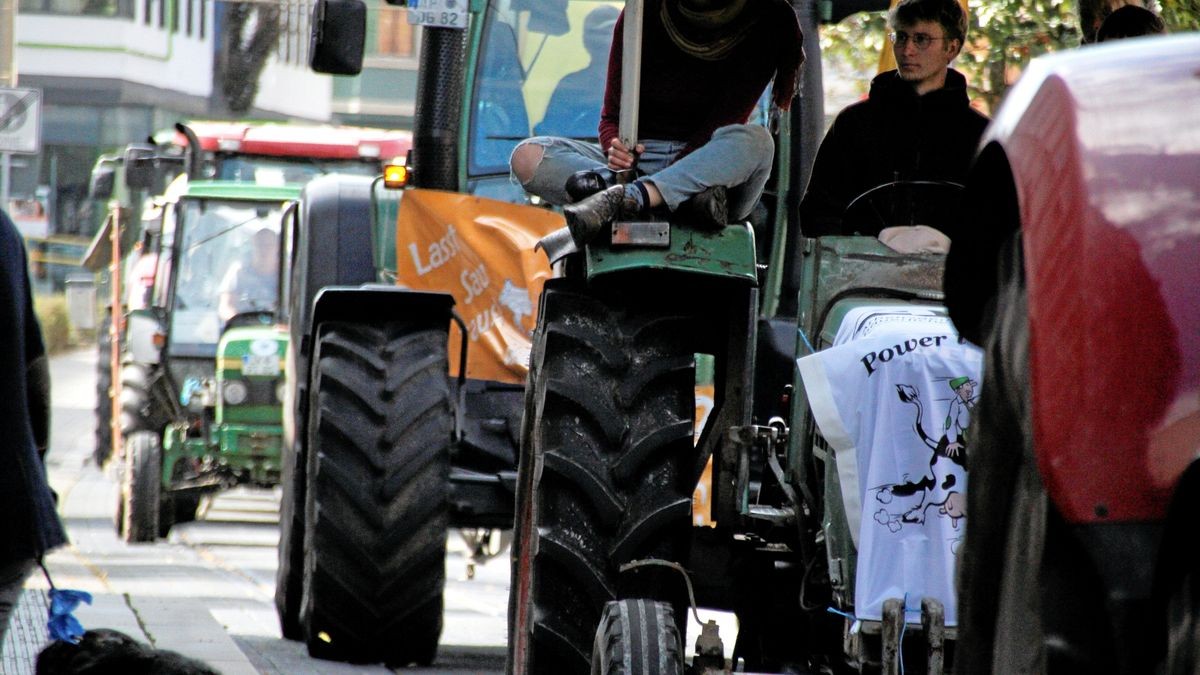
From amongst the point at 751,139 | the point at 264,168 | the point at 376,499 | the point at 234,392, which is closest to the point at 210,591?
the point at 376,499

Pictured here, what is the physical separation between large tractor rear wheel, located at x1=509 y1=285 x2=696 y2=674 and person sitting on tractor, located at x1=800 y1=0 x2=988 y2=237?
83cm

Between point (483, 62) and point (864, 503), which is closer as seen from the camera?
point (864, 503)

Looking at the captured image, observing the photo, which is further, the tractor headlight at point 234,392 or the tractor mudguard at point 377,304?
the tractor headlight at point 234,392

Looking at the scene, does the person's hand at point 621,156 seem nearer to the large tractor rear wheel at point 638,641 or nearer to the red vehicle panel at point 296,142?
the large tractor rear wheel at point 638,641

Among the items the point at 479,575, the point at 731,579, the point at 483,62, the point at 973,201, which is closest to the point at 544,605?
the point at 731,579

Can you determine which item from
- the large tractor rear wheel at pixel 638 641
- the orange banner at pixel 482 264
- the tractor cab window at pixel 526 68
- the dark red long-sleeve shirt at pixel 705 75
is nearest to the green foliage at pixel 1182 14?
the tractor cab window at pixel 526 68

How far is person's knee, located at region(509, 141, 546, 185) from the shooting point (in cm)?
593

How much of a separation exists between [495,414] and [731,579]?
3.02m

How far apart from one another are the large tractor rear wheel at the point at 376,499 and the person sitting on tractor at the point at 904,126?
8.38ft

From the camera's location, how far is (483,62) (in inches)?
361

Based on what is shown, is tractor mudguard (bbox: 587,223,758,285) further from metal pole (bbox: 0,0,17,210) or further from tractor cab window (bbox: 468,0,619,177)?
metal pole (bbox: 0,0,17,210)

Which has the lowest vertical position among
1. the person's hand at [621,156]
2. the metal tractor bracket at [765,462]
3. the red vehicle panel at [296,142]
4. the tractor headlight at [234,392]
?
the tractor headlight at [234,392]

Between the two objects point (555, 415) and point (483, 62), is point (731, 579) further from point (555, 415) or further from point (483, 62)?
point (483, 62)

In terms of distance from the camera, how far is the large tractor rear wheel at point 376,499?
26.7 ft
